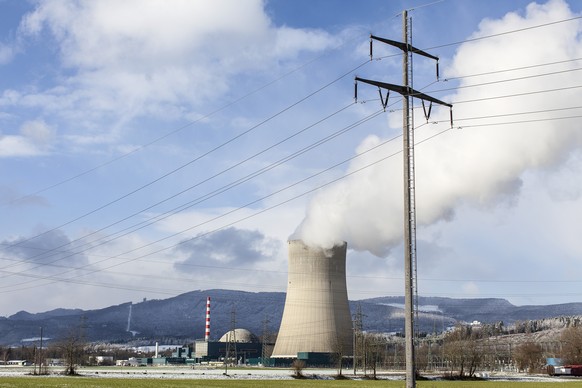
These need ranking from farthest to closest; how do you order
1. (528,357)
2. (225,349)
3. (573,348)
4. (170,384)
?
(225,349) < (528,357) < (573,348) < (170,384)

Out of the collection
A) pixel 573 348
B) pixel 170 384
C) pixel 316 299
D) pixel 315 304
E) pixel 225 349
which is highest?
pixel 316 299

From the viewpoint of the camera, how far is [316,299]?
68.0 metres

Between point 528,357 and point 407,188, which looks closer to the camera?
point 407,188

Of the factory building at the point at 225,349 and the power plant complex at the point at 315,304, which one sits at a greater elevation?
the power plant complex at the point at 315,304

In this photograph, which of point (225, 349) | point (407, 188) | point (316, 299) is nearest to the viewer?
point (407, 188)

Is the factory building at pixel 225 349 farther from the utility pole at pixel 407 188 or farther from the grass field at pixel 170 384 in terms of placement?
the utility pole at pixel 407 188

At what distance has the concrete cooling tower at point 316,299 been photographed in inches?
2657

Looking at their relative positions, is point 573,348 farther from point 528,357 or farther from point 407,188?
point 407,188

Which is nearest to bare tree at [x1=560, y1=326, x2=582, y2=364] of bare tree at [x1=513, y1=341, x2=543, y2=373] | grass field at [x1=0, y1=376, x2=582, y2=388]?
bare tree at [x1=513, y1=341, x2=543, y2=373]

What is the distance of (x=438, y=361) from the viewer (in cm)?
11788

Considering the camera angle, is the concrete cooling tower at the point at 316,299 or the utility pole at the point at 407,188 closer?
the utility pole at the point at 407,188

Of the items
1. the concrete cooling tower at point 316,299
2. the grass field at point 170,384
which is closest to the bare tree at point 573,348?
the concrete cooling tower at point 316,299

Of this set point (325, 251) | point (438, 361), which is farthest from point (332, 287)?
point (438, 361)

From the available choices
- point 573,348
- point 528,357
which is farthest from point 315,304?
point 573,348
